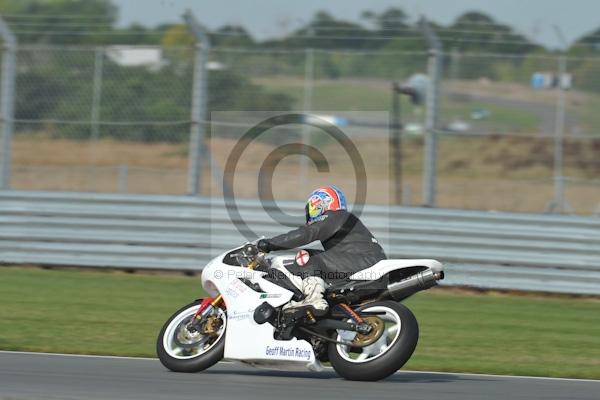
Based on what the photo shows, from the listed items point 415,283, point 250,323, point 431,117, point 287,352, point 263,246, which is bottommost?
point 287,352

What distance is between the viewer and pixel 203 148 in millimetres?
15477

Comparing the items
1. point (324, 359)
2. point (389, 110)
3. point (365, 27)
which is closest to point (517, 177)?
point (389, 110)

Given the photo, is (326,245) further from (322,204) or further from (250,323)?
(250,323)

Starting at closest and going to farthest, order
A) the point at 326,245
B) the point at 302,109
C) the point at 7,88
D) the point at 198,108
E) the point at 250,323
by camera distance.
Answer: the point at 250,323, the point at 326,245, the point at 198,108, the point at 7,88, the point at 302,109

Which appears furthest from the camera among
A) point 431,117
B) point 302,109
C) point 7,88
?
point 302,109

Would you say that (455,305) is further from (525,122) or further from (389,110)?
(525,122)

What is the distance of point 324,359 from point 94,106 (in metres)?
9.37

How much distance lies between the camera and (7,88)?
16141 mm

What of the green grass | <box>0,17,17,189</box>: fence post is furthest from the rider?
<box>0,17,17,189</box>: fence post

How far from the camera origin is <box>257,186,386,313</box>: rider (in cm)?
846

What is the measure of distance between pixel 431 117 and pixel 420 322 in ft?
12.5

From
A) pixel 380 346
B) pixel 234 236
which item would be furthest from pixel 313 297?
pixel 234 236
